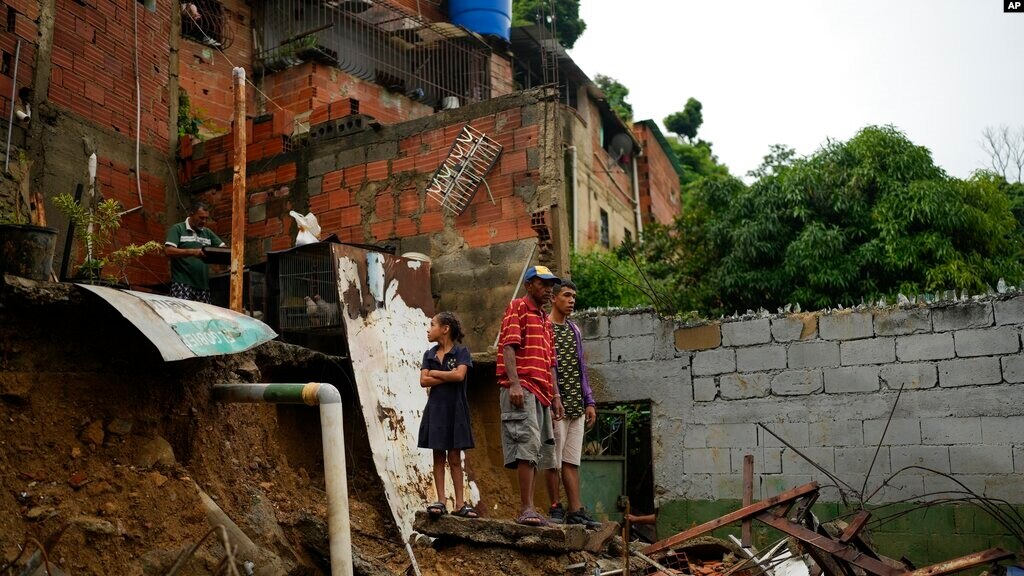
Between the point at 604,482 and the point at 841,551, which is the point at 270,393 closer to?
the point at 841,551

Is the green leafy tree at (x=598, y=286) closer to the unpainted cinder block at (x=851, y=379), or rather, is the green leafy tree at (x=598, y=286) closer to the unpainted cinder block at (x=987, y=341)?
the unpainted cinder block at (x=851, y=379)

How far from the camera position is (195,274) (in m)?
7.87

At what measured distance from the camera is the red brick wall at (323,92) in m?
13.9

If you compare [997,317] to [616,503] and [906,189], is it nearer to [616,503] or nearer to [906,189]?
[616,503]

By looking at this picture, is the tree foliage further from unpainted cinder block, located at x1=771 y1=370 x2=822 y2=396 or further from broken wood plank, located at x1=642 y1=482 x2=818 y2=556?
broken wood plank, located at x1=642 y1=482 x2=818 y2=556

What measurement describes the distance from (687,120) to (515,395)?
25.5m

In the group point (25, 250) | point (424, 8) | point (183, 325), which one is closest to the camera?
point (25, 250)

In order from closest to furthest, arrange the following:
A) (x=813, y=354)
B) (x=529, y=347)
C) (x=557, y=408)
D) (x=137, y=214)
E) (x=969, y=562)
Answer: (x=969, y=562)
(x=529, y=347)
(x=557, y=408)
(x=813, y=354)
(x=137, y=214)

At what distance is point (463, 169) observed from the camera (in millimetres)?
8938

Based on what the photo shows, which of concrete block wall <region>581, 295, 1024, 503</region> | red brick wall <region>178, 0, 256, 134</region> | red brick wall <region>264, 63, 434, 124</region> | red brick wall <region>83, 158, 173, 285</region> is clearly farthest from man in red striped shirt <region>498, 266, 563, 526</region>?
red brick wall <region>178, 0, 256, 134</region>

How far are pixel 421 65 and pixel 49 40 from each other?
7.22 meters

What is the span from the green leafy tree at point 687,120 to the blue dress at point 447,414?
82.7ft

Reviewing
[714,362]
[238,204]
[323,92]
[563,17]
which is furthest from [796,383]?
[563,17]

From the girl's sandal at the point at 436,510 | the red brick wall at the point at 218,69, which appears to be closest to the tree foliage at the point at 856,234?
the red brick wall at the point at 218,69
